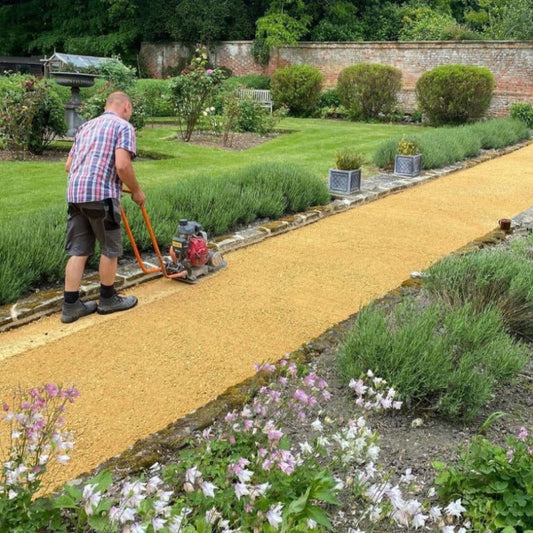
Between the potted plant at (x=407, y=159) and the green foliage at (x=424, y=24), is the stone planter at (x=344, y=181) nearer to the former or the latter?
the potted plant at (x=407, y=159)

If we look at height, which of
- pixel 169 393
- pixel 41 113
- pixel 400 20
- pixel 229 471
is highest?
pixel 400 20

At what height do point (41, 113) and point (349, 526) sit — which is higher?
point (41, 113)

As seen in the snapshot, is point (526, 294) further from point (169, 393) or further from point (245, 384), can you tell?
point (169, 393)

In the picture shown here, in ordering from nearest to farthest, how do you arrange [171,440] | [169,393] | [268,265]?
[171,440] → [169,393] → [268,265]

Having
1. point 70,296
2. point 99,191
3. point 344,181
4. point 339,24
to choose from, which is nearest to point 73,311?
point 70,296

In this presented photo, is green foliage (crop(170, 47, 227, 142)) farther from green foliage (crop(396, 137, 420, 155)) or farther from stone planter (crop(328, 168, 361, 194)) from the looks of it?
stone planter (crop(328, 168, 361, 194))

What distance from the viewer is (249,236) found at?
6211 millimetres

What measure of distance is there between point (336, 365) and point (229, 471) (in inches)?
57.2

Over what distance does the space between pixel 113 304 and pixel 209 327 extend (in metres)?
0.73

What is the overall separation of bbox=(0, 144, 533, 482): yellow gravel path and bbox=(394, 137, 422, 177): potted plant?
9.10 feet

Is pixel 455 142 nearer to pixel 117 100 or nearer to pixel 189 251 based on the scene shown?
pixel 189 251

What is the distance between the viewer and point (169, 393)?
3.31 meters

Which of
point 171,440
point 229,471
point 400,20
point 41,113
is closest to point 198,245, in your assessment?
point 171,440

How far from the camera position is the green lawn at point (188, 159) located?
24.7 ft
